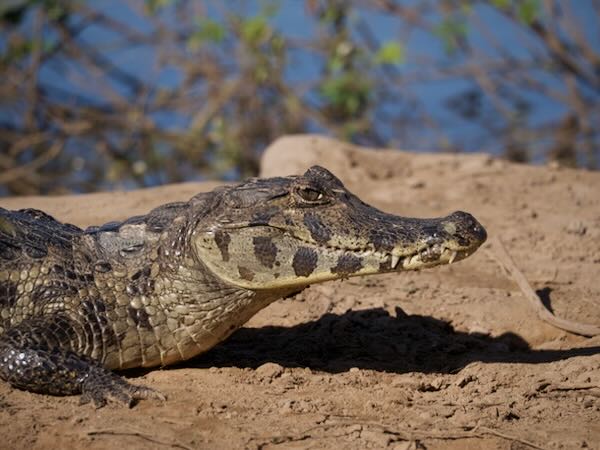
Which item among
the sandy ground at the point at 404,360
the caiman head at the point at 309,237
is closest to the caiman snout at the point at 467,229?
the caiman head at the point at 309,237

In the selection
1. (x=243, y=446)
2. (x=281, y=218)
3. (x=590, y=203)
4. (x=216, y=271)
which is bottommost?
(x=243, y=446)

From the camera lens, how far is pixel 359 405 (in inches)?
140

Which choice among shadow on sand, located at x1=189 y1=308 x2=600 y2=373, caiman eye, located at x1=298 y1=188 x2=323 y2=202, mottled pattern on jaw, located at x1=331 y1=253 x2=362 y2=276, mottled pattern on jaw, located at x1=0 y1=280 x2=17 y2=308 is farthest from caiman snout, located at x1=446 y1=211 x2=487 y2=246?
mottled pattern on jaw, located at x1=0 y1=280 x2=17 y2=308

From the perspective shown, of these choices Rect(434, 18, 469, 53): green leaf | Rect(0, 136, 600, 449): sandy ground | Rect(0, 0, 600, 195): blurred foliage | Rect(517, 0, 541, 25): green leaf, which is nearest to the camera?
Rect(0, 136, 600, 449): sandy ground

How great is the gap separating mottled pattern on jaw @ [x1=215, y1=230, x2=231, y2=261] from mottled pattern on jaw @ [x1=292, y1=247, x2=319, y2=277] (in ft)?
0.98

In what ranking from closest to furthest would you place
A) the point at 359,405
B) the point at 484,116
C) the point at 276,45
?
the point at 359,405 < the point at 276,45 < the point at 484,116

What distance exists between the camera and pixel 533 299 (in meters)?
4.75

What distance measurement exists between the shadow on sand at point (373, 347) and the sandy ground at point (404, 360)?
0.03 ft

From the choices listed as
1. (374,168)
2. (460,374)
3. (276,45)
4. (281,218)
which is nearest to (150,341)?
(281,218)

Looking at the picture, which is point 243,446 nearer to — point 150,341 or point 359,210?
point 150,341

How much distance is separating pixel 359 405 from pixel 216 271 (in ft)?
2.70

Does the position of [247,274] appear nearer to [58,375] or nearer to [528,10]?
[58,375]

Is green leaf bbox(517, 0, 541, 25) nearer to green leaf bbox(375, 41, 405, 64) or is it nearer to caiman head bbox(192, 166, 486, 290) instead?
green leaf bbox(375, 41, 405, 64)

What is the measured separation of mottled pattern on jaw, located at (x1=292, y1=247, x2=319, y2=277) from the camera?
365cm
